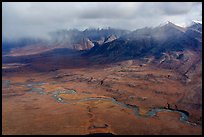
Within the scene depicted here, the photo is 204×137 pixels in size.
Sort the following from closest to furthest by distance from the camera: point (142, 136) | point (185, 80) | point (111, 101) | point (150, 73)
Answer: point (142, 136)
point (111, 101)
point (185, 80)
point (150, 73)

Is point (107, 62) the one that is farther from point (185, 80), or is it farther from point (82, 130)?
point (82, 130)

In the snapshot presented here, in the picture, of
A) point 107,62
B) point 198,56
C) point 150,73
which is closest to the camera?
point 150,73

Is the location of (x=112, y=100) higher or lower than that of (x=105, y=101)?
lower

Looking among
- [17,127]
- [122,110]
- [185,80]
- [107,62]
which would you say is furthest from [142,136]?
[107,62]

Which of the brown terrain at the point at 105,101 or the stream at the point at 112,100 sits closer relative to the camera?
the brown terrain at the point at 105,101

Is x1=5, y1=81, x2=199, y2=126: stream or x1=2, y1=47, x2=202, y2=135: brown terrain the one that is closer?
x1=2, y1=47, x2=202, y2=135: brown terrain

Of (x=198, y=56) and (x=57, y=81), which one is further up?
(x=198, y=56)

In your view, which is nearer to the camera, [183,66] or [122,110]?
[122,110]

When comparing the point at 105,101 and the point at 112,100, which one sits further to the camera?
the point at 112,100
